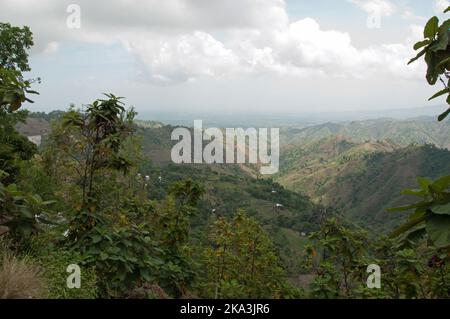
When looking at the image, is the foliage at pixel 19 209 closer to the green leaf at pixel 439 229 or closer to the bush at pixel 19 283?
the bush at pixel 19 283

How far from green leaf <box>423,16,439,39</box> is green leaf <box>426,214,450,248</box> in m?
1.24

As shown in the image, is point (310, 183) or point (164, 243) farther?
point (310, 183)

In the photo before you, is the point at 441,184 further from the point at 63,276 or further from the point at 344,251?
the point at 344,251

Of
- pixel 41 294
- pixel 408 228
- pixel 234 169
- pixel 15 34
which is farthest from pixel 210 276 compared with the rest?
pixel 234 169

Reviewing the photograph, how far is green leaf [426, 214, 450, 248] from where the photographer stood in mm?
2054

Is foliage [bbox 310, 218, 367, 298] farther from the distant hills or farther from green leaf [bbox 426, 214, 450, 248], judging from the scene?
the distant hills

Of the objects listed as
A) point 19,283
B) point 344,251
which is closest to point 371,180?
point 344,251

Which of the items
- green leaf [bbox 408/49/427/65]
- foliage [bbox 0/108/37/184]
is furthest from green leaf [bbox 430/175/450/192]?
foliage [bbox 0/108/37/184]

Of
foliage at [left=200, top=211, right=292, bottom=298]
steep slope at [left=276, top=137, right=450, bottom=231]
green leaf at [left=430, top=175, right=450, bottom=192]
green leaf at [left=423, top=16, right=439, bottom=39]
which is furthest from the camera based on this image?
steep slope at [left=276, top=137, right=450, bottom=231]

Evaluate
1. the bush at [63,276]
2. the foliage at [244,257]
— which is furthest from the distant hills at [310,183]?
the bush at [63,276]

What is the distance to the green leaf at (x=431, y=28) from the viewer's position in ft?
8.16

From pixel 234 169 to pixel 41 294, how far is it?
138383 mm

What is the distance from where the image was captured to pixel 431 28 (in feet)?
8.32

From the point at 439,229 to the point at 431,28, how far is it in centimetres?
135
